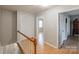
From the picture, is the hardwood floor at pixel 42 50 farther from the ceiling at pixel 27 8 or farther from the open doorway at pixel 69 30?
the ceiling at pixel 27 8

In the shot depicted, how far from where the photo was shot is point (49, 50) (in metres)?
2.23

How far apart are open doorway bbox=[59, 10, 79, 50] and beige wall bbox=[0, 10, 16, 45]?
2.79ft

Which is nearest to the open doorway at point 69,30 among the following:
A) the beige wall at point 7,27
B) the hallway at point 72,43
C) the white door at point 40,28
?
the hallway at point 72,43

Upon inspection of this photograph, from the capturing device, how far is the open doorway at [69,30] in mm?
2212

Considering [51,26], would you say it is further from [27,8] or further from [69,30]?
[27,8]

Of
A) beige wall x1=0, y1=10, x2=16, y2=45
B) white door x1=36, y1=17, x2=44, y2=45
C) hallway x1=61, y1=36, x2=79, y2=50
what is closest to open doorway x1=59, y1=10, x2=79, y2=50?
hallway x1=61, y1=36, x2=79, y2=50

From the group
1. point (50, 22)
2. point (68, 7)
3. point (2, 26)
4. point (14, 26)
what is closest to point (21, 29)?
point (14, 26)

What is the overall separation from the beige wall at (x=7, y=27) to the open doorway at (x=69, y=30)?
2.79 feet

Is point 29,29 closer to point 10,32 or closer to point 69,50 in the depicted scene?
point 10,32

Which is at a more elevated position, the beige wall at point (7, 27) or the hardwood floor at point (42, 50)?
the beige wall at point (7, 27)

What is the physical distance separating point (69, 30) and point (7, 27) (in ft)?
3.65

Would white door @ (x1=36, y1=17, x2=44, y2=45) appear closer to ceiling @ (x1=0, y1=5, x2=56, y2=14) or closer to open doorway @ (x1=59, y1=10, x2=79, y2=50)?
ceiling @ (x1=0, y1=5, x2=56, y2=14)

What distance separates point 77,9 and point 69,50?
73 cm
